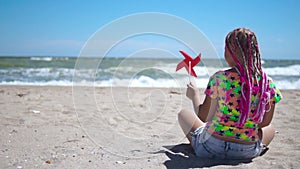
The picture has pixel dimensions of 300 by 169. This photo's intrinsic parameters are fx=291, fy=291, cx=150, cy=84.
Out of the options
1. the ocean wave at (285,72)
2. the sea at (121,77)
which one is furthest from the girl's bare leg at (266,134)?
A: the ocean wave at (285,72)

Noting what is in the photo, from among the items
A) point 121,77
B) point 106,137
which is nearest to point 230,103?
point 106,137

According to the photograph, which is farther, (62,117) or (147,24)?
(62,117)

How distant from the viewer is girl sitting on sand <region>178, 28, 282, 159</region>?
2035mm

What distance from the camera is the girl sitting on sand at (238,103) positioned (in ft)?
6.68

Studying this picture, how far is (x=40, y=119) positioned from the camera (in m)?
3.95

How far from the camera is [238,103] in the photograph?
2105 mm

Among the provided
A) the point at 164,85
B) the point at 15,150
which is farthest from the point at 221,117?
the point at 164,85

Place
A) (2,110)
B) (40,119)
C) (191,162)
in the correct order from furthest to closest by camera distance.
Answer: (2,110)
(40,119)
(191,162)

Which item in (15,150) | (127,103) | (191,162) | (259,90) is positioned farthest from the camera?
(127,103)

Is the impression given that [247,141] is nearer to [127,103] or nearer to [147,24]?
[147,24]

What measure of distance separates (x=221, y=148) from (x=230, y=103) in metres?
0.42

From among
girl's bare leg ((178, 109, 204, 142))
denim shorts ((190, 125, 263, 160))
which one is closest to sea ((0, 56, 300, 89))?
girl's bare leg ((178, 109, 204, 142))

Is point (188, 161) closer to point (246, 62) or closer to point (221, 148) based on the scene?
point (221, 148)

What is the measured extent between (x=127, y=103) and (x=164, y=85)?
4.17 meters
